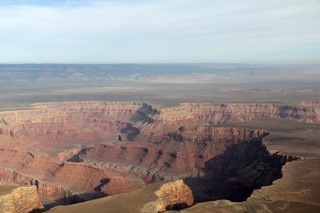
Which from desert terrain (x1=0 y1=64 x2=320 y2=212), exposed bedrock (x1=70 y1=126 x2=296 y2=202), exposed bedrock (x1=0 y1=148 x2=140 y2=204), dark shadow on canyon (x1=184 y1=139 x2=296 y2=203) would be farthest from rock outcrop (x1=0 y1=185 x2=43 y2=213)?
exposed bedrock (x1=70 y1=126 x2=296 y2=202)

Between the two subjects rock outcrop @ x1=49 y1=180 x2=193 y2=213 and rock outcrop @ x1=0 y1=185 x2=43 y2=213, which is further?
rock outcrop @ x1=0 y1=185 x2=43 y2=213

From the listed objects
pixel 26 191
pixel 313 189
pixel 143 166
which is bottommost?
pixel 143 166

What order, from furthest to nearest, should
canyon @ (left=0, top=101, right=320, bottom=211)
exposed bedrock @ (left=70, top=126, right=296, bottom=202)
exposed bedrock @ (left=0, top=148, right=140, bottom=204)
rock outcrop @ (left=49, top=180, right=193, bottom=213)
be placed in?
exposed bedrock @ (left=70, top=126, right=296, bottom=202) → canyon @ (left=0, top=101, right=320, bottom=211) → exposed bedrock @ (left=0, top=148, right=140, bottom=204) → rock outcrop @ (left=49, top=180, right=193, bottom=213)

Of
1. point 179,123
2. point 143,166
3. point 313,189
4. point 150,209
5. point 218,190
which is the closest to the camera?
point 150,209

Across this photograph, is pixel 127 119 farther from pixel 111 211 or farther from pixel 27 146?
pixel 111 211

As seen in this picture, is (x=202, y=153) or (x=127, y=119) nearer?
(x=202, y=153)

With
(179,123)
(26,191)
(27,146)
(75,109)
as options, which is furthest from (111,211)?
(75,109)

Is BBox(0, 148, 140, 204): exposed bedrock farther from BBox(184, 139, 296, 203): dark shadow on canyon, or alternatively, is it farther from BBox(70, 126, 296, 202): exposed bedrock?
BBox(184, 139, 296, 203): dark shadow on canyon
